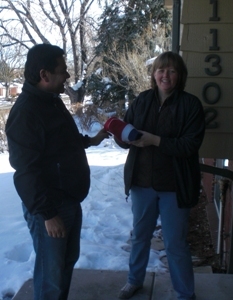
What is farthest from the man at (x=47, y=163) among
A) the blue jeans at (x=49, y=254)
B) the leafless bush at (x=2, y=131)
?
the leafless bush at (x=2, y=131)

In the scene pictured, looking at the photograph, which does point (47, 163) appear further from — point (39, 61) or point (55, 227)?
point (39, 61)

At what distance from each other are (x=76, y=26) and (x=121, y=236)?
66.9 feet

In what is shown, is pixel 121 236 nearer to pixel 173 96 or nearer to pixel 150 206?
pixel 150 206

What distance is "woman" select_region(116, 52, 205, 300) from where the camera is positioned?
276 centimetres

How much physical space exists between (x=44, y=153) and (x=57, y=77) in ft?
1.35

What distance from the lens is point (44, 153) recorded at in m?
2.47

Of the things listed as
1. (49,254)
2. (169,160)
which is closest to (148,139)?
(169,160)

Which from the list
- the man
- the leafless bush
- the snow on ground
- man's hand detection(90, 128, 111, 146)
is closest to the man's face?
the man

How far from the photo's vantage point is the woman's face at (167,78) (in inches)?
110

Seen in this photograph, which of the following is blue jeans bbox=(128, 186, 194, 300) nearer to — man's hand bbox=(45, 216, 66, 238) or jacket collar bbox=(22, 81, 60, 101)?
man's hand bbox=(45, 216, 66, 238)

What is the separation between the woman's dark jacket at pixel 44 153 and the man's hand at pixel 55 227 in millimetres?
33

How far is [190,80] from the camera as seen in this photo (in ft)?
11.2

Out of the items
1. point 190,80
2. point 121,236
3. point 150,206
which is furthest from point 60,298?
point 121,236

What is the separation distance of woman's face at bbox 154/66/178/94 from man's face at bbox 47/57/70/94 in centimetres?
58
